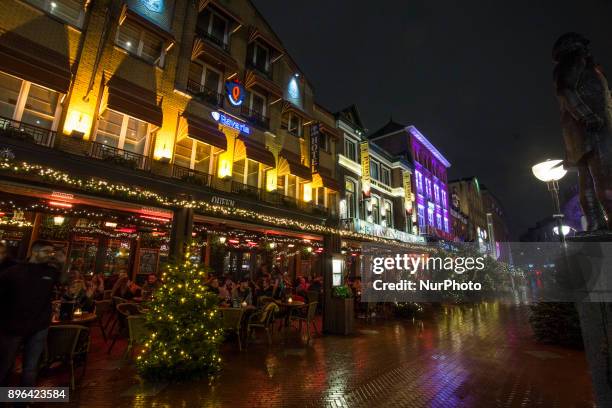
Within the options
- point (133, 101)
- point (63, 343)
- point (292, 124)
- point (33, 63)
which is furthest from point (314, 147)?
point (63, 343)

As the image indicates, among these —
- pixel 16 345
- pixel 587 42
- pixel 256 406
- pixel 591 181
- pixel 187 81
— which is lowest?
pixel 256 406

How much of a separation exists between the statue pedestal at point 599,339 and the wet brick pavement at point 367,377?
259 cm

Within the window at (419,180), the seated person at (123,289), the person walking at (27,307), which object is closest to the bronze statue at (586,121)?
the person walking at (27,307)

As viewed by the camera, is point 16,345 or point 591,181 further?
point 16,345

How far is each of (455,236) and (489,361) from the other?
3349 cm

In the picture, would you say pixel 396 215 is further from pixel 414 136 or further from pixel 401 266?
pixel 414 136

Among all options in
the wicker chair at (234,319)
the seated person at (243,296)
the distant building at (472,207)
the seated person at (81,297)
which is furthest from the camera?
the distant building at (472,207)

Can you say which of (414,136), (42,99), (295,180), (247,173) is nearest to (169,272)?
(42,99)

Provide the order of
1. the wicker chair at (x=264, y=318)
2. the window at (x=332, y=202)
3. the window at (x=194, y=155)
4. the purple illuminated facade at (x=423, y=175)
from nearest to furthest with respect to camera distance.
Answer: the wicker chair at (x=264, y=318) < the window at (x=194, y=155) < the window at (x=332, y=202) < the purple illuminated facade at (x=423, y=175)

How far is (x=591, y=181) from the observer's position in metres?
2.60

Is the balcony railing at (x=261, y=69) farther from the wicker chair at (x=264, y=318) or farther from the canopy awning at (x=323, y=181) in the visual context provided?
the wicker chair at (x=264, y=318)

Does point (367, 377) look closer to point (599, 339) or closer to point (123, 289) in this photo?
point (599, 339)

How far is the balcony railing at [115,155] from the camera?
912cm

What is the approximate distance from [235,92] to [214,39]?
2.67 metres
